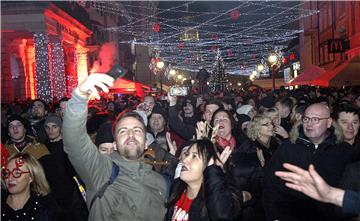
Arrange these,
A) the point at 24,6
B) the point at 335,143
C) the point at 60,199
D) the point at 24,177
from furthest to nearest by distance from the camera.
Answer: the point at 24,6
the point at 60,199
the point at 335,143
the point at 24,177

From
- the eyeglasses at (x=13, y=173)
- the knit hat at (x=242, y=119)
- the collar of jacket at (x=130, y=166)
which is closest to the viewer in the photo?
the collar of jacket at (x=130, y=166)

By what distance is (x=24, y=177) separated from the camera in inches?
163

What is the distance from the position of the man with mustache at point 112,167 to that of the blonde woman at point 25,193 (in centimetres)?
47

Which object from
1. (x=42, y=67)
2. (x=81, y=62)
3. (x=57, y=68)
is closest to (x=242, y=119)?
(x=42, y=67)

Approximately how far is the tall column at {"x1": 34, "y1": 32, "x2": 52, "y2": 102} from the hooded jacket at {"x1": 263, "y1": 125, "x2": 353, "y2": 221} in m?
22.3

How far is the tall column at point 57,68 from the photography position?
27.4 meters

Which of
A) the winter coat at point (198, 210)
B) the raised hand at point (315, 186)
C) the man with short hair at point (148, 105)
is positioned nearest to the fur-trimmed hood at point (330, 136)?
the winter coat at point (198, 210)

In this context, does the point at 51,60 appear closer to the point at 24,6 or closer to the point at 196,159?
the point at 24,6

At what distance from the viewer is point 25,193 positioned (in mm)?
4117

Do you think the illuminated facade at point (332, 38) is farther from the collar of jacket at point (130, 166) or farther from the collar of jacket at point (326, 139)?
the collar of jacket at point (130, 166)

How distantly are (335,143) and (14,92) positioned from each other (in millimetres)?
23668

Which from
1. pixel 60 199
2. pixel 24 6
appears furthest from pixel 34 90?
pixel 60 199

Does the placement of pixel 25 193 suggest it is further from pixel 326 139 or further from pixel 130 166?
pixel 326 139

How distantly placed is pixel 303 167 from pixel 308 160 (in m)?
0.09
